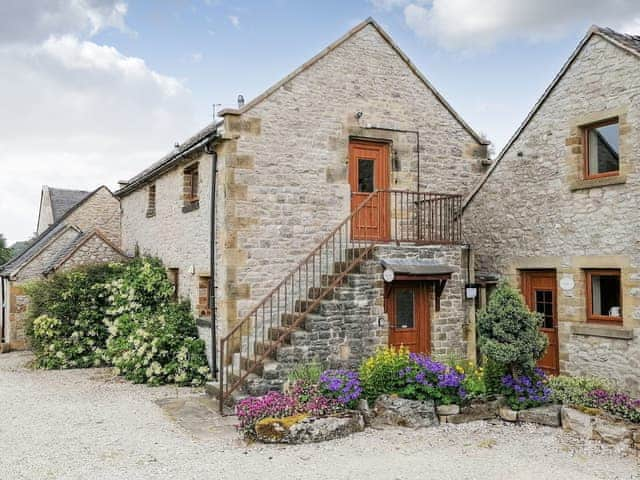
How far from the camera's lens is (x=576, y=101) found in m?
10.7

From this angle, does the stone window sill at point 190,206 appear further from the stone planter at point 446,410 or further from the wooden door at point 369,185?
the stone planter at point 446,410

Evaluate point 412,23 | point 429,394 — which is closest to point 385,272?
point 429,394

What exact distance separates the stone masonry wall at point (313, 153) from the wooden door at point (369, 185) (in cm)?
24

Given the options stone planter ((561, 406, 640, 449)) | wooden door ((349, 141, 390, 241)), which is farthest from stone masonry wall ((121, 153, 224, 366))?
stone planter ((561, 406, 640, 449))

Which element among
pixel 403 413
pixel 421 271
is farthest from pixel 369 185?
pixel 403 413

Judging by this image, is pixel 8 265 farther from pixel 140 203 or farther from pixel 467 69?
pixel 467 69

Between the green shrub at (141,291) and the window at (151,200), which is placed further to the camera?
the window at (151,200)

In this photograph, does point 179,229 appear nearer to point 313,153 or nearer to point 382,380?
point 313,153

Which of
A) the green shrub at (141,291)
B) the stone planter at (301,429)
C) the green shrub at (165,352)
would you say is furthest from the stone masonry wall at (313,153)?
the green shrub at (141,291)

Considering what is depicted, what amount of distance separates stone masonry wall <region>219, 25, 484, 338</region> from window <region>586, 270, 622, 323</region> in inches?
160

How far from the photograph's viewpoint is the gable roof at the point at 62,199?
1113 inches

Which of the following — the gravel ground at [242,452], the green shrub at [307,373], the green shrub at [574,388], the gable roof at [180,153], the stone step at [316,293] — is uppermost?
the gable roof at [180,153]

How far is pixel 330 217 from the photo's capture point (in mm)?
12148

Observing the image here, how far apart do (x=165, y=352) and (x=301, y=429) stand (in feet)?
16.5
